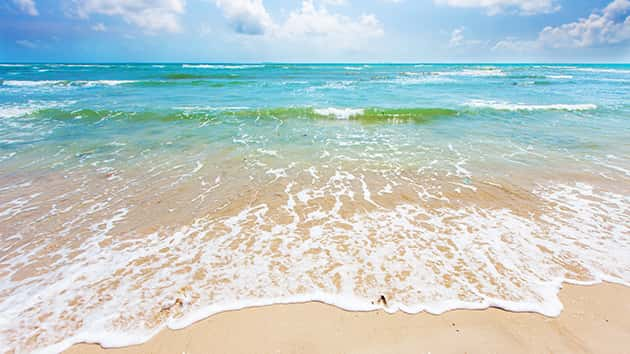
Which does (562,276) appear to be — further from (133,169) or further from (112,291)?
(133,169)

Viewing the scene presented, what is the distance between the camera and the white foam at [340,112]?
16641mm

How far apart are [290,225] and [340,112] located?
12.7m

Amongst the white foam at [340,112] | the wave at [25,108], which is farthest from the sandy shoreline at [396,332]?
the wave at [25,108]

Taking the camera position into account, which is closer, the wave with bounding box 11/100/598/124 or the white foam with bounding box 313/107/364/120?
the wave with bounding box 11/100/598/124

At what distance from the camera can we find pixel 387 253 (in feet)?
15.3

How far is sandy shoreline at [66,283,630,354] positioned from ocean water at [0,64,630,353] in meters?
0.16

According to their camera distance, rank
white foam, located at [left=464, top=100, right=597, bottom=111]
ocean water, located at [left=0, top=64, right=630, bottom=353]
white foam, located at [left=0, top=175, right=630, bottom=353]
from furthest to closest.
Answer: white foam, located at [left=464, top=100, right=597, bottom=111] → ocean water, located at [left=0, top=64, right=630, bottom=353] → white foam, located at [left=0, top=175, right=630, bottom=353]

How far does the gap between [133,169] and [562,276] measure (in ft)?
32.0

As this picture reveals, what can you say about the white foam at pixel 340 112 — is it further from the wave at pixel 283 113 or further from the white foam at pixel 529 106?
the white foam at pixel 529 106

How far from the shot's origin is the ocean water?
3766 millimetres

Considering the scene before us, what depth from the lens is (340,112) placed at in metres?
17.1

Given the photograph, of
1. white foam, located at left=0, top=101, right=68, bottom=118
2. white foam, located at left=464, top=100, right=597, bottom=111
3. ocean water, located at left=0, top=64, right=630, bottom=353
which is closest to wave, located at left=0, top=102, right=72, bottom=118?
white foam, located at left=0, top=101, right=68, bottom=118

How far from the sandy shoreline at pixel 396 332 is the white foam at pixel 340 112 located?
1382 centimetres

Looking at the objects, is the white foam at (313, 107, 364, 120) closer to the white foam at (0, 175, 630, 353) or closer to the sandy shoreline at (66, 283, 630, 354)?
the white foam at (0, 175, 630, 353)
